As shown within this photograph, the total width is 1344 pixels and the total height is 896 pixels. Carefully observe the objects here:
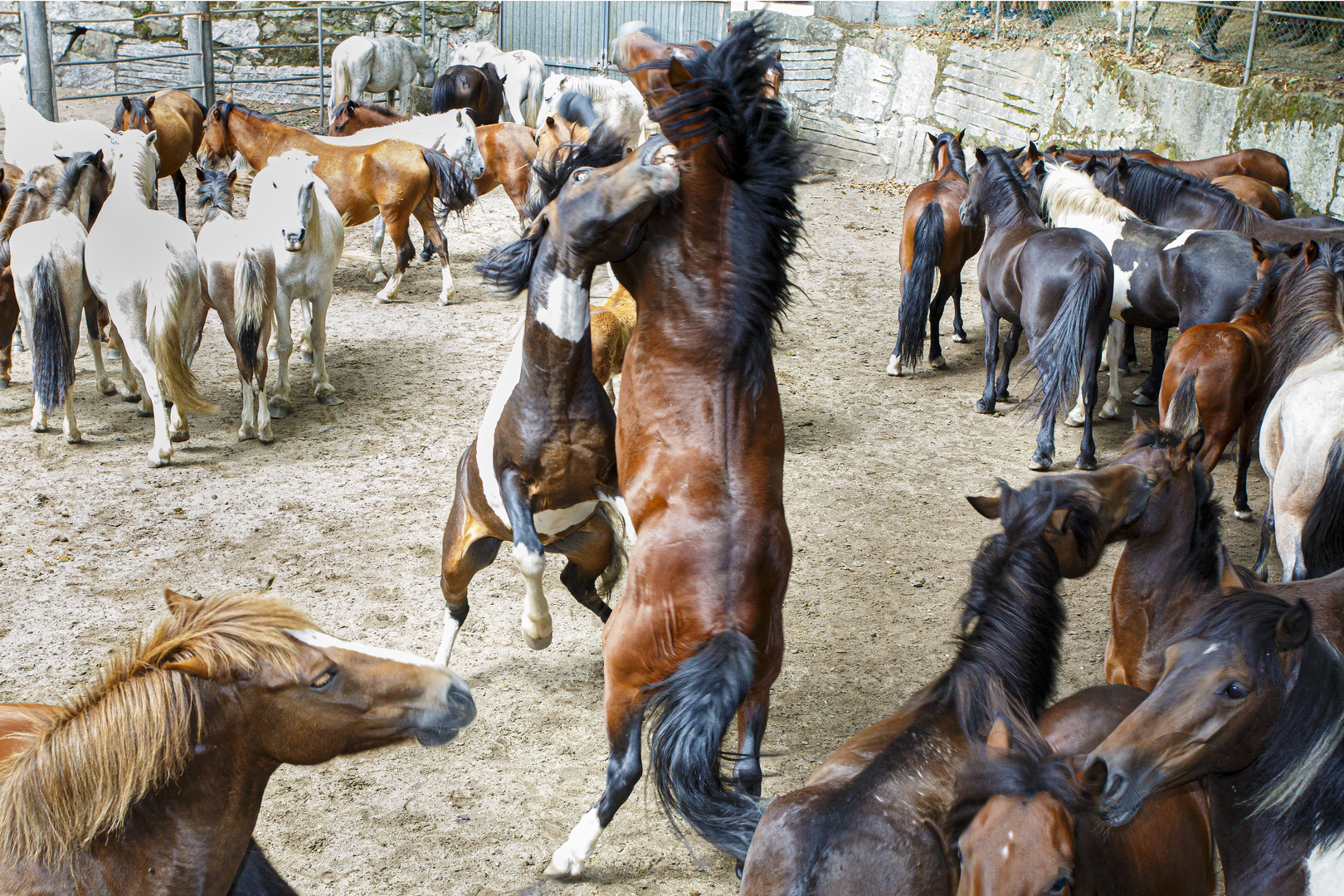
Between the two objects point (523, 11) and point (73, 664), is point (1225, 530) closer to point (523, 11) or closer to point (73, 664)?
point (73, 664)

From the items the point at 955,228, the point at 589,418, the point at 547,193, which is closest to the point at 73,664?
the point at 589,418

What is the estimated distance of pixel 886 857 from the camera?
185 centimetres

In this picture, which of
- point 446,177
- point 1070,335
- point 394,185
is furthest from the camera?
point 446,177

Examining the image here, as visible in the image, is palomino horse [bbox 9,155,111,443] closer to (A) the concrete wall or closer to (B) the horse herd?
(B) the horse herd

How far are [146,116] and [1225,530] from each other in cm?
1055

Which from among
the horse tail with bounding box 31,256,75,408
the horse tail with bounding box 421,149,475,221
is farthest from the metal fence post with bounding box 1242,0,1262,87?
the horse tail with bounding box 31,256,75,408

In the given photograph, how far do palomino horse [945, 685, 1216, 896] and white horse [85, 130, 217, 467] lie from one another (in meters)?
5.21

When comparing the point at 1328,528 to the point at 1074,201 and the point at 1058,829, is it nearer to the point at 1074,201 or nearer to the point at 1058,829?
the point at 1058,829

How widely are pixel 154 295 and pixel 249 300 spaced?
50 cm

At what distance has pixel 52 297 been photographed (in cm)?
570

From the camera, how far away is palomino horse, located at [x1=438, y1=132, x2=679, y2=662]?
2688 mm

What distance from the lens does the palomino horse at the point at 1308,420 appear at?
11.7ft

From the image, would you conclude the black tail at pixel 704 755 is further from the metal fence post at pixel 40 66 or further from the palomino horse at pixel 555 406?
the metal fence post at pixel 40 66

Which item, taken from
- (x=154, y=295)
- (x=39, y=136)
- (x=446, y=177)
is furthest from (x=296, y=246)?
(x=39, y=136)
